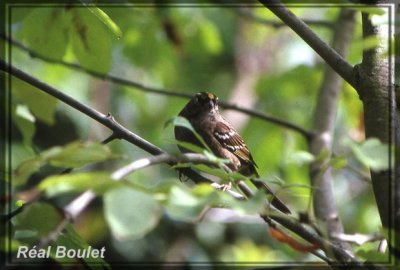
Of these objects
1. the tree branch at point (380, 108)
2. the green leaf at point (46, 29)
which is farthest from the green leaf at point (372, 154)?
the green leaf at point (46, 29)

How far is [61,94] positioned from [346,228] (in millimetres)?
2732

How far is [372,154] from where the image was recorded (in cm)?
111

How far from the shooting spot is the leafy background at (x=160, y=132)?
1.08 m

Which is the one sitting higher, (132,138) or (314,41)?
(314,41)

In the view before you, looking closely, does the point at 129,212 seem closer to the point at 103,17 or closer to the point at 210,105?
the point at 103,17

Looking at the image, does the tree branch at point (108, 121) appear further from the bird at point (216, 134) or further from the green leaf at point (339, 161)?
the bird at point (216, 134)

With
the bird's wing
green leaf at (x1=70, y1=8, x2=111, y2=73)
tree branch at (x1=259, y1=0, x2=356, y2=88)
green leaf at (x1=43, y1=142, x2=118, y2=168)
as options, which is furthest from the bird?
green leaf at (x1=43, y1=142, x2=118, y2=168)

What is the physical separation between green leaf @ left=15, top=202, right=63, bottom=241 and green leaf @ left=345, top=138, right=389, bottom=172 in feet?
1.67

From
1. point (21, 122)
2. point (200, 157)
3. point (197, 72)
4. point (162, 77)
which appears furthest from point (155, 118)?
point (200, 157)

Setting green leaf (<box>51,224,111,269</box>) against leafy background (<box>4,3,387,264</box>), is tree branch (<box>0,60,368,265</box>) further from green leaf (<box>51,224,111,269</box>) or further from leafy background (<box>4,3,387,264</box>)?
green leaf (<box>51,224,111,269</box>)

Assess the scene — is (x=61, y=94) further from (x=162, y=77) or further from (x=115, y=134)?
(x=162, y=77)

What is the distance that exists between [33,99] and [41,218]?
929 millimetres

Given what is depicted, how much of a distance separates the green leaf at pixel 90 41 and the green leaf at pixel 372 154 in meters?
0.84

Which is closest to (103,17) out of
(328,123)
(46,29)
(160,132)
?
(46,29)
